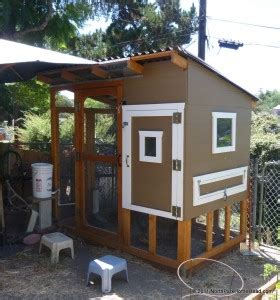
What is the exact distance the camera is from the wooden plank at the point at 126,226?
188 inches

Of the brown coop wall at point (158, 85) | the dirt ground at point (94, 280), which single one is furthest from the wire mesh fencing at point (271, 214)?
the brown coop wall at point (158, 85)

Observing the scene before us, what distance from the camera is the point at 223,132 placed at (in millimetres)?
4750

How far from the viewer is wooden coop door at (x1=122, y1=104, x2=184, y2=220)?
4152mm

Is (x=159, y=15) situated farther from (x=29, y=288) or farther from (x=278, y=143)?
(x=29, y=288)

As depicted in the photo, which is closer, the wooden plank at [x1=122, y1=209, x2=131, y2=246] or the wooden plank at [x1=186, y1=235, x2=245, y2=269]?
the wooden plank at [x1=186, y1=235, x2=245, y2=269]

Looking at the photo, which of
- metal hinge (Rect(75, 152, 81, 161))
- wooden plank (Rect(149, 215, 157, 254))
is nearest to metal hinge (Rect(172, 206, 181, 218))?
wooden plank (Rect(149, 215, 157, 254))

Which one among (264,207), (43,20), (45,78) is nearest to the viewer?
(45,78)

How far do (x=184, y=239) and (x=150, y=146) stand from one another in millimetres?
1137

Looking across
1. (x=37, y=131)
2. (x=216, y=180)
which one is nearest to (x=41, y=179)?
(x=216, y=180)

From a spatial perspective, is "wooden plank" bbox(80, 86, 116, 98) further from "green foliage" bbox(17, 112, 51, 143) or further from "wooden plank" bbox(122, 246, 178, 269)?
"green foliage" bbox(17, 112, 51, 143)

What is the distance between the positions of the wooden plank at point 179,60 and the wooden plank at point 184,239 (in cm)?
171

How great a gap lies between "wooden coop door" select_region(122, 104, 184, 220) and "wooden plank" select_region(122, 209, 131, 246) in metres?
0.10

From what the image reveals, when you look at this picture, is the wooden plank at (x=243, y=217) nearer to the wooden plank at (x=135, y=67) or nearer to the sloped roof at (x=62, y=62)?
the sloped roof at (x=62, y=62)

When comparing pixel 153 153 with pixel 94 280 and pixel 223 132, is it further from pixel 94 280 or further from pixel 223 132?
pixel 94 280
